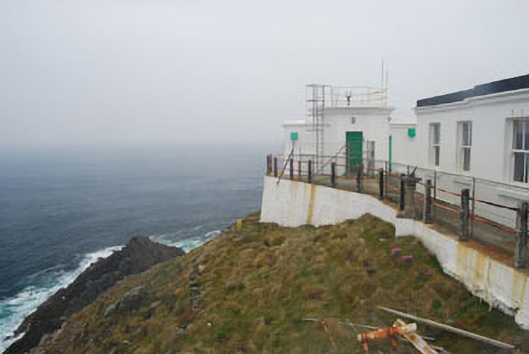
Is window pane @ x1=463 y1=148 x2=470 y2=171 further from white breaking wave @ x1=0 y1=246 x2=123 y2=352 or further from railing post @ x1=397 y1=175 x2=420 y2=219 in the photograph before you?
white breaking wave @ x1=0 y1=246 x2=123 y2=352

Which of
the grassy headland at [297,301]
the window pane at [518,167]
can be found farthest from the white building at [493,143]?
the grassy headland at [297,301]

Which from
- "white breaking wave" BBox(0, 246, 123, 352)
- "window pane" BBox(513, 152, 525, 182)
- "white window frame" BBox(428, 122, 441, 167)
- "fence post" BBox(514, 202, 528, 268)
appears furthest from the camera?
"white breaking wave" BBox(0, 246, 123, 352)

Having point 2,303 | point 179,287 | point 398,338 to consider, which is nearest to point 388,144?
point 179,287

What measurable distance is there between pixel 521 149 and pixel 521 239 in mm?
4222

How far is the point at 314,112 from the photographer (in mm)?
21797

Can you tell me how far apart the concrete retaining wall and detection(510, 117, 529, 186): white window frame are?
2913mm

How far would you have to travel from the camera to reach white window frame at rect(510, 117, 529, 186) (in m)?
10.0

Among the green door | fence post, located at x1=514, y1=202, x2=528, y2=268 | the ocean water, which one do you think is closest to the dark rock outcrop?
the ocean water

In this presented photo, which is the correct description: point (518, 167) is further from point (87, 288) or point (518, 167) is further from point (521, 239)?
point (87, 288)

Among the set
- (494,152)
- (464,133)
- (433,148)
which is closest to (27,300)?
(433,148)

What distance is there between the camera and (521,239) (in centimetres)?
715

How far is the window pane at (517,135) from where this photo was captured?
33.5 feet

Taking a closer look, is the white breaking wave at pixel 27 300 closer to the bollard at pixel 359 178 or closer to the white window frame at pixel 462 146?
the bollard at pixel 359 178

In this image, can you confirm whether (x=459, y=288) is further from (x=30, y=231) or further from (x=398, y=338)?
(x=30, y=231)
